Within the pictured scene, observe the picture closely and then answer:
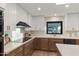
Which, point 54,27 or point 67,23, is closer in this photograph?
point 67,23

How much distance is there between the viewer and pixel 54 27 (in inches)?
296

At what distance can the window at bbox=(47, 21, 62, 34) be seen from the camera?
741cm

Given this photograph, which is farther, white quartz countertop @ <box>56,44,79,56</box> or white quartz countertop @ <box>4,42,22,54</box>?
white quartz countertop @ <box>4,42,22,54</box>

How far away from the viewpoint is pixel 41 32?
7.43 m

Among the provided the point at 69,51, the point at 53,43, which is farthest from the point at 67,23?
the point at 69,51

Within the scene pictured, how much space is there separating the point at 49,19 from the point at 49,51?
219 cm

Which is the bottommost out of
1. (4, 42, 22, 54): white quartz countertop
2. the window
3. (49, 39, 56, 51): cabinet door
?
(49, 39, 56, 51): cabinet door

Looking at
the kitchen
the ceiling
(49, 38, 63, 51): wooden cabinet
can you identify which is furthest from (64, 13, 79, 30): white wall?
(49, 38, 63, 51): wooden cabinet

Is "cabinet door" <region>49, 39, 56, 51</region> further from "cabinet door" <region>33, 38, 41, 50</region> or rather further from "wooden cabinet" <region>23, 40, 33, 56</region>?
"wooden cabinet" <region>23, 40, 33, 56</region>

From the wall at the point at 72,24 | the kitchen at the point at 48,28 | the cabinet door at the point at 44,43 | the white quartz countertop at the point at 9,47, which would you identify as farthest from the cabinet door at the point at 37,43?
the white quartz countertop at the point at 9,47

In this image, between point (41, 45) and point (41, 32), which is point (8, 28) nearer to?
point (41, 45)

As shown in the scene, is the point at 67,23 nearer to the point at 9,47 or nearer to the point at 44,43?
the point at 44,43

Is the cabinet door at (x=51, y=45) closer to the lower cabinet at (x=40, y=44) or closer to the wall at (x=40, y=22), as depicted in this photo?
the lower cabinet at (x=40, y=44)

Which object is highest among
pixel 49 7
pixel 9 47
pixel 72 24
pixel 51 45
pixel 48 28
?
pixel 49 7
